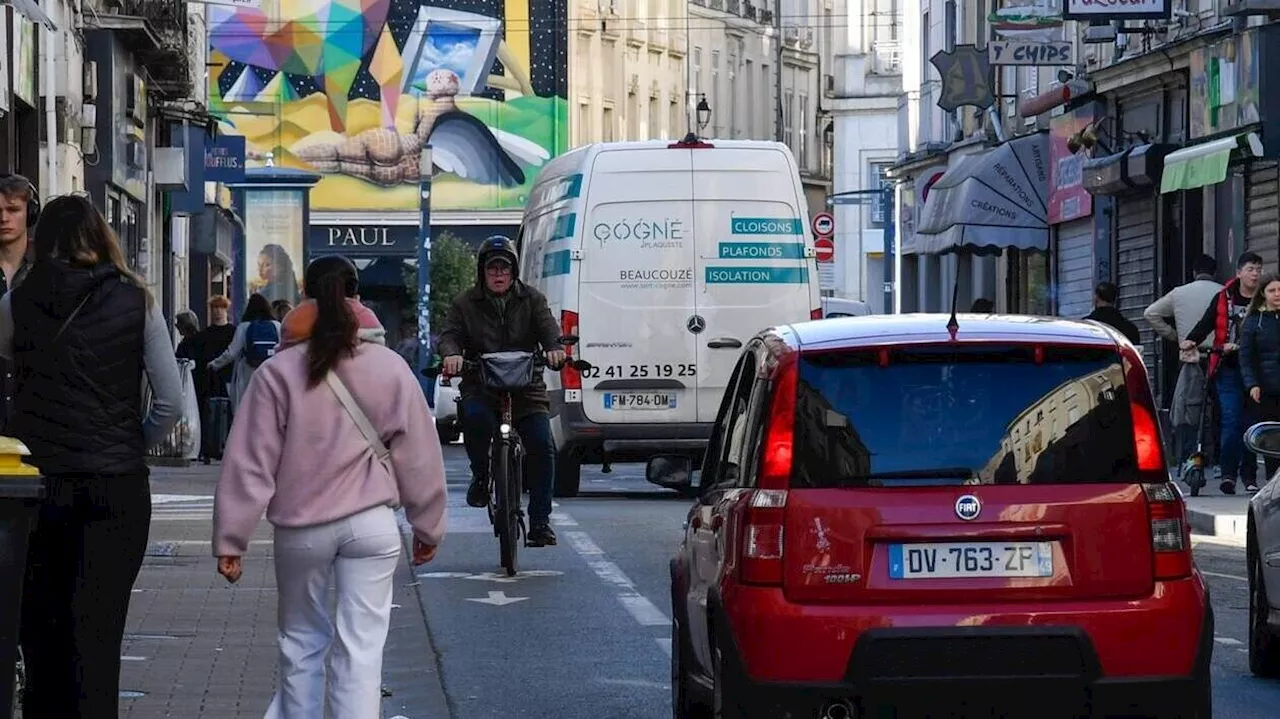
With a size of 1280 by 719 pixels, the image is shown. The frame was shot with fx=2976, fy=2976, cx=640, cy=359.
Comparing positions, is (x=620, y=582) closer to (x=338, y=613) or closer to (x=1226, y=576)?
(x=1226, y=576)

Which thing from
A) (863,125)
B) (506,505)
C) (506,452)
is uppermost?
(863,125)

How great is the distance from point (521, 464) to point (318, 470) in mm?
7563

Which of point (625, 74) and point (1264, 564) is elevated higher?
point (625, 74)

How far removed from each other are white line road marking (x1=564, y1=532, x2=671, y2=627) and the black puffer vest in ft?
15.9

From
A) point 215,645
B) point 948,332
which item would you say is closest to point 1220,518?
point 215,645

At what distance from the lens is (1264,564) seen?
1115 cm

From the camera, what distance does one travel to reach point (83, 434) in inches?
332

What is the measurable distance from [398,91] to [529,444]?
215 ft

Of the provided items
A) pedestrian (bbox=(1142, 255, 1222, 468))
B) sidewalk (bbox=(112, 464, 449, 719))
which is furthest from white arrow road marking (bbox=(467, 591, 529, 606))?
pedestrian (bbox=(1142, 255, 1222, 468))

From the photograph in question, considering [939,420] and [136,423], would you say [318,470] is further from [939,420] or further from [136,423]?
[939,420]

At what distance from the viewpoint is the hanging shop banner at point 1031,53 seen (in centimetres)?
3750

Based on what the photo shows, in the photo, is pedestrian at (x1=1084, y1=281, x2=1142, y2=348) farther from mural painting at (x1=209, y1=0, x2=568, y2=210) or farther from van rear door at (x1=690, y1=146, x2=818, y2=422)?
mural painting at (x1=209, y1=0, x2=568, y2=210)

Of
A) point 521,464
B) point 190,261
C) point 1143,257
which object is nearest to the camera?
point 521,464

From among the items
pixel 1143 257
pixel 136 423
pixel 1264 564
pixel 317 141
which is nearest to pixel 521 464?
pixel 1264 564
